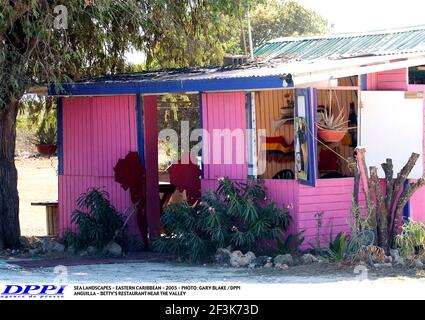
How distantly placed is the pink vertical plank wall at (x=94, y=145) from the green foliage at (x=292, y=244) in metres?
3.07

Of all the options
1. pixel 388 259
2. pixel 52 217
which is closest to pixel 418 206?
pixel 388 259

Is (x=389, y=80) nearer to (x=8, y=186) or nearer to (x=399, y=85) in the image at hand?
(x=399, y=85)

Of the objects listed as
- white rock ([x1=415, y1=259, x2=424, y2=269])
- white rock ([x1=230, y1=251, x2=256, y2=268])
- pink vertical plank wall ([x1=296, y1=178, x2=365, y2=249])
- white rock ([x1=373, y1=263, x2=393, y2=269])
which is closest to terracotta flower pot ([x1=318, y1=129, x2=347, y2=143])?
pink vertical plank wall ([x1=296, y1=178, x2=365, y2=249])

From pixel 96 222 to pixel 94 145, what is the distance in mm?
1662

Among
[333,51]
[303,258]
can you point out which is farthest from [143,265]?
[333,51]

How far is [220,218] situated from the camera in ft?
42.9

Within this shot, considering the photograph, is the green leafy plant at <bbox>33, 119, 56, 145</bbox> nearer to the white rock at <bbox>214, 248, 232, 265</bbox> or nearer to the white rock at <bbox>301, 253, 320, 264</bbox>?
the white rock at <bbox>214, 248, 232, 265</bbox>

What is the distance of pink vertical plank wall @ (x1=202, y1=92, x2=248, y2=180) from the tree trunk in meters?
3.53

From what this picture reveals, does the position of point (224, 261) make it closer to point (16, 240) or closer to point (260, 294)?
point (260, 294)

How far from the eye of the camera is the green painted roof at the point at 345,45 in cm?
1598

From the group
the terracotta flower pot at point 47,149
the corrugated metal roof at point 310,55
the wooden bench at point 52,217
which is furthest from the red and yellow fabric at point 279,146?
the terracotta flower pot at point 47,149
